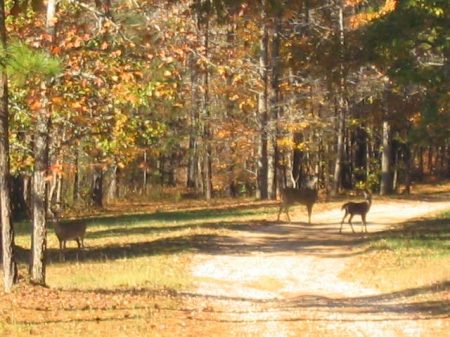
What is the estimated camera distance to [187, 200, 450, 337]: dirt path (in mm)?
12219

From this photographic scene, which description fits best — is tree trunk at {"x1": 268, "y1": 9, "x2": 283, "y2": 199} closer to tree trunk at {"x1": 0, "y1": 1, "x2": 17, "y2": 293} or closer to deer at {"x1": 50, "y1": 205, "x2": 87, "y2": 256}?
deer at {"x1": 50, "y1": 205, "x2": 87, "y2": 256}

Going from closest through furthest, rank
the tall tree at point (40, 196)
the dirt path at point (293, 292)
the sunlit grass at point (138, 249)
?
the dirt path at point (293, 292) < the tall tree at point (40, 196) < the sunlit grass at point (138, 249)

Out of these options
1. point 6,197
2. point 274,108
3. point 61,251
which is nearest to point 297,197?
point 61,251

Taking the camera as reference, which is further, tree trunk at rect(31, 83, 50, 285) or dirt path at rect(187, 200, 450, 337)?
tree trunk at rect(31, 83, 50, 285)

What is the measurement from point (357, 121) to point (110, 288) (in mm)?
28892

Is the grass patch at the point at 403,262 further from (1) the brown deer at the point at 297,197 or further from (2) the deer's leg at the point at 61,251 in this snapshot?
(2) the deer's leg at the point at 61,251

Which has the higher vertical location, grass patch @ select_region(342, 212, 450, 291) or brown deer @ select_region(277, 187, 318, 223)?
brown deer @ select_region(277, 187, 318, 223)

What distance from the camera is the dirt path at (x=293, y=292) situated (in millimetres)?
12219

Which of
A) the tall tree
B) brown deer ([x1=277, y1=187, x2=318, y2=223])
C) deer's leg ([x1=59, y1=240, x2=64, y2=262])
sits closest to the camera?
the tall tree

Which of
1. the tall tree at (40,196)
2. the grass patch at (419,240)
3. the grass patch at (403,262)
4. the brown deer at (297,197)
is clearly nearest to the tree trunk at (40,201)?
the tall tree at (40,196)

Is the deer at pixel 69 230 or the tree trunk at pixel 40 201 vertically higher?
the tree trunk at pixel 40 201

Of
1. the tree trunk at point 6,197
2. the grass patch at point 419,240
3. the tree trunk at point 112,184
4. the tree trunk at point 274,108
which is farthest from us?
the tree trunk at point 112,184

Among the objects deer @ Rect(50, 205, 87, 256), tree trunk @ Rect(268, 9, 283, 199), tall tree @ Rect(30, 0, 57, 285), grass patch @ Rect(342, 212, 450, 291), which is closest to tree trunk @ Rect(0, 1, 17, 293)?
tall tree @ Rect(30, 0, 57, 285)

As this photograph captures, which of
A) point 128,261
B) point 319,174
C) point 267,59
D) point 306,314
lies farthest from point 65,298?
point 319,174
